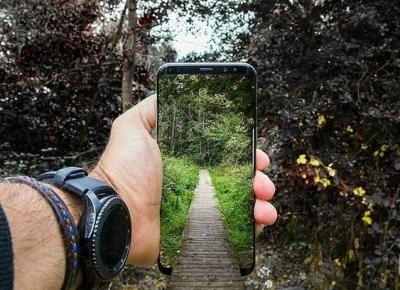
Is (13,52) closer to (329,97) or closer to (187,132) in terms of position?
(329,97)

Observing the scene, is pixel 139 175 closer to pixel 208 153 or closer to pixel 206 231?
pixel 208 153

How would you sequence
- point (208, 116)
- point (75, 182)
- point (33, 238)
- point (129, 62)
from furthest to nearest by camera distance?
point (129, 62)
point (208, 116)
point (75, 182)
point (33, 238)

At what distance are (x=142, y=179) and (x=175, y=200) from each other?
5.4 inches

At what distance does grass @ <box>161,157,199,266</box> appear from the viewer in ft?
5.42

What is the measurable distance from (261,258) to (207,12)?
105 inches

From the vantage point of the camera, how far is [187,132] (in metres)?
1.67

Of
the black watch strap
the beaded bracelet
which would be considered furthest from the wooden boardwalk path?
the beaded bracelet

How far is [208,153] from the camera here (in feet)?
5.46

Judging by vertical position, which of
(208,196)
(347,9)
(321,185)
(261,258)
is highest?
(347,9)

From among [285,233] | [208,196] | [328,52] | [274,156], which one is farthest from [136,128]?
[285,233]

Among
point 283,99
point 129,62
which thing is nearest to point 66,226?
point 283,99

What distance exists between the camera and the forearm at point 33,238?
101cm

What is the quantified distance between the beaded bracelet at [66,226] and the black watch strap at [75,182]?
4.2 inches

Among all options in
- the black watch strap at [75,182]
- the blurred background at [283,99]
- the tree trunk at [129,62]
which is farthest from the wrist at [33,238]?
the tree trunk at [129,62]
